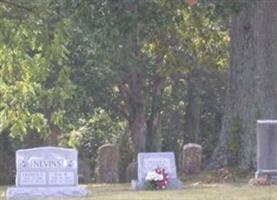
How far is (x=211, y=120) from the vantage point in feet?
151

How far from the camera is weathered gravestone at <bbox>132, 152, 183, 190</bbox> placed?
1684 centimetres

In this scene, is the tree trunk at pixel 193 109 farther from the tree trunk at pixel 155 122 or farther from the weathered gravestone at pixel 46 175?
the weathered gravestone at pixel 46 175

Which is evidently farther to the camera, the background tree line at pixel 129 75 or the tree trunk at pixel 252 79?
the tree trunk at pixel 252 79

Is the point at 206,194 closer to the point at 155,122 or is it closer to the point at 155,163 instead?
the point at 155,163

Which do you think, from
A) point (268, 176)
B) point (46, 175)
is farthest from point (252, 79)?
point (46, 175)

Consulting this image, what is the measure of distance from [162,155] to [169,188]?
3.49ft

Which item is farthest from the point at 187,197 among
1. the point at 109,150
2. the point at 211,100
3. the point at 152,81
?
the point at 211,100

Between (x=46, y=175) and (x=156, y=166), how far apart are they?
2696mm

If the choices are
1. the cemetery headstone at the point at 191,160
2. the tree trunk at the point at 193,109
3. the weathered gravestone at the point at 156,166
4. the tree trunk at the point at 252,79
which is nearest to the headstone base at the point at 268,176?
the weathered gravestone at the point at 156,166

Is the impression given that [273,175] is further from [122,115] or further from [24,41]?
[122,115]

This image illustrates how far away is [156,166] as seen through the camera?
17141mm

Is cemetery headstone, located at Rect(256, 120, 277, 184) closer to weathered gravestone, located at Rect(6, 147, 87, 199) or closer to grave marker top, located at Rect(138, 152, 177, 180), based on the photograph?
grave marker top, located at Rect(138, 152, 177, 180)

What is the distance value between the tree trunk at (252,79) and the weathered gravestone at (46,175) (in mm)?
5829

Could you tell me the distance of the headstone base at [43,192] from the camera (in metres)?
14.9
